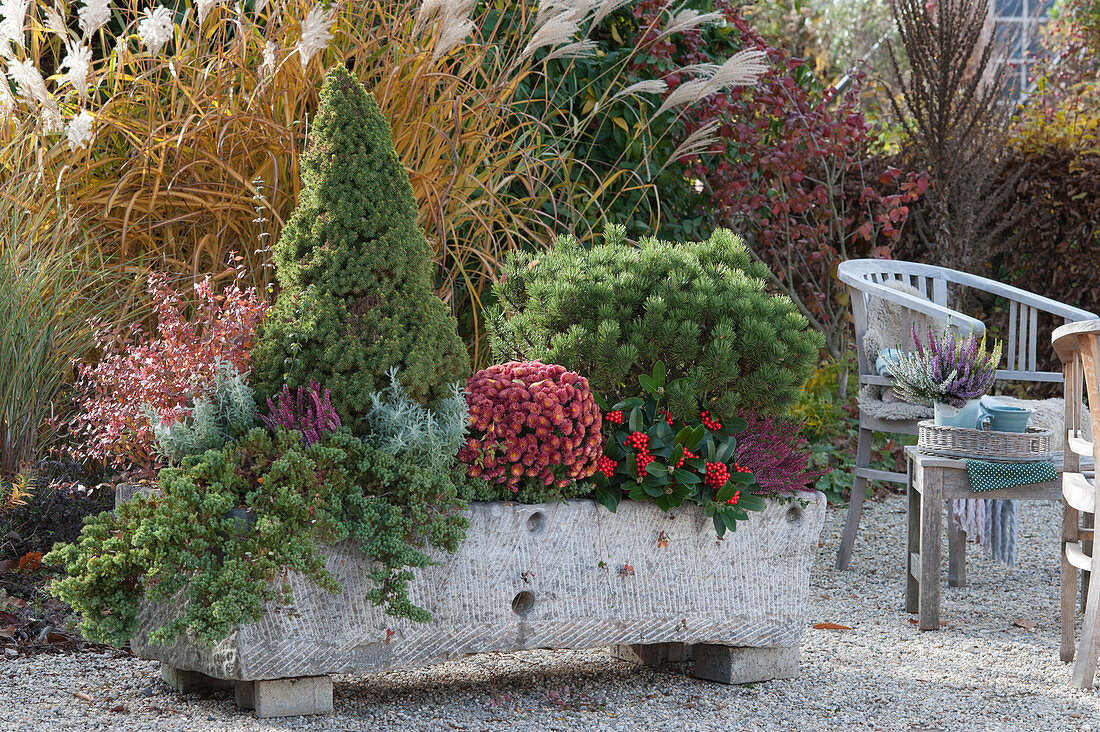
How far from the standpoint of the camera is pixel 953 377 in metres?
3.14

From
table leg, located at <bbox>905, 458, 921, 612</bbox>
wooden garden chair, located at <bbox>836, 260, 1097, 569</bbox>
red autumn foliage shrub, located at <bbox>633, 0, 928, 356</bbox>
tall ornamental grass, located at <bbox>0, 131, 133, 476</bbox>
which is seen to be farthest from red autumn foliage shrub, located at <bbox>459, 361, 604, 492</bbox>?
red autumn foliage shrub, located at <bbox>633, 0, 928, 356</bbox>

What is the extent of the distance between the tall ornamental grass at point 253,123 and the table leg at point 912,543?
4.69ft

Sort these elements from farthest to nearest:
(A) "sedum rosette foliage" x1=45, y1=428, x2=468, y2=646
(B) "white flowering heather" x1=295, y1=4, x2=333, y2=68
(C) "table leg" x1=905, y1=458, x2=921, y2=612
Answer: (C) "table leg" x1=905, y1=458, x2=921, y2=612
(B) "white flowering heather" x1=295, y1=4, x2=333, y2=68
(A) "sedum rosette foliage" x1=45, y1=428, x2=468, y2=646

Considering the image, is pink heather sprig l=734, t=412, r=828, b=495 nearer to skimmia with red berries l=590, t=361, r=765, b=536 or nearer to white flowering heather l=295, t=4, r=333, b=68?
skimmia with red berries l=590, t=361, r=765, b=536

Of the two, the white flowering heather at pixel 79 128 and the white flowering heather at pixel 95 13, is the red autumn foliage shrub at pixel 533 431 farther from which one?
the white flowering heather at pixel 95 13

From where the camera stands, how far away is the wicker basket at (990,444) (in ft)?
9.99

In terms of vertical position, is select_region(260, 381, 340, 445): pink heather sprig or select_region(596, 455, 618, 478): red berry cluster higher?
select_region(260, 381, 340, 445): pink heather sprig

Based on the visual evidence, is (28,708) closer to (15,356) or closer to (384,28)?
(15,356)

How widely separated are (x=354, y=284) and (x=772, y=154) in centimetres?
340

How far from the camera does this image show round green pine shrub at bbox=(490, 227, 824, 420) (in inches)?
103

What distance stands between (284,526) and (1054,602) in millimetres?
2625

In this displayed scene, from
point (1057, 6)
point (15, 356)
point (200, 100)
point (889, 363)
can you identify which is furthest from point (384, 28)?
point (1057, 6)

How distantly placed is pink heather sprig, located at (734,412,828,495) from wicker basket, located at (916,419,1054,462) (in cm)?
68

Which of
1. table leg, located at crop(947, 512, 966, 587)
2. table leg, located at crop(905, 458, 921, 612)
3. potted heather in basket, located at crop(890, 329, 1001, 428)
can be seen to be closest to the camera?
potted heather in basket, located at crop(890, 329, 1001, 428)
